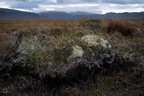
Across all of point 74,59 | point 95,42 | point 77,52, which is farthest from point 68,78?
point 95,42

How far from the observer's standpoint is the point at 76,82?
13.5 feet

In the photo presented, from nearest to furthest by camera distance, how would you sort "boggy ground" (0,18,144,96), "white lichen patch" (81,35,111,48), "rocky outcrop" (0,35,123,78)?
1. "boggy ground" (0,18,144,96)
2. "rocky outcrop" (0,35,123,78)
3. "white lichen patch" (81,35,111,48)

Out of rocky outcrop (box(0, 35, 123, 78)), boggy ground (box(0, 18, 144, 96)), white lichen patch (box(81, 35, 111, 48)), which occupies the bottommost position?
boggy ground (box(0, 18, 144, 96))

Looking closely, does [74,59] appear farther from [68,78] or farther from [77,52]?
[68,78]

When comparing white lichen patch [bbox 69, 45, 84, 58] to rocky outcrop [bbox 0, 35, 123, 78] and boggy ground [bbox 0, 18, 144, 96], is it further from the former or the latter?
boggy ground [bbox 0, 18, 144, 96]

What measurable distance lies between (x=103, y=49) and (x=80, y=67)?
1.04 m

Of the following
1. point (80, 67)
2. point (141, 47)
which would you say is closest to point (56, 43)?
point (80, 67)

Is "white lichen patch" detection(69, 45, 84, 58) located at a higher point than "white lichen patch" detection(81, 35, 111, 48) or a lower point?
lower

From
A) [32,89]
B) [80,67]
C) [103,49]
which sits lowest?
[32,89]

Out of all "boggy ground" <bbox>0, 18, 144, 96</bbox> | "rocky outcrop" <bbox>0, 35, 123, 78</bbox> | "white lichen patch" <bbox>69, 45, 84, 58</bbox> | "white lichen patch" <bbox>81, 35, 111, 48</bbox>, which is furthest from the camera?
"white lichen patch" <bbox>81, 35, 111, 48</bbox>

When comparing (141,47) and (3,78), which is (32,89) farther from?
(141,47)

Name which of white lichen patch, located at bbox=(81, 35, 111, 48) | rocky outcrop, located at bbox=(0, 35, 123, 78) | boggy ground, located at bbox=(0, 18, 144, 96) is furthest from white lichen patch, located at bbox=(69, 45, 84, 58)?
white lichen patch, located at bbox=(81, 35, 111, 48)

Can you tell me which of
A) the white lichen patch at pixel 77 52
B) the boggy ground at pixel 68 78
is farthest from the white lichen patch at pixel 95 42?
the white lichen patch at pixel 77 52

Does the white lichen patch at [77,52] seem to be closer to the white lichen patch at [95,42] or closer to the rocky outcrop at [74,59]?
the rocky outcrop at [74,59]
